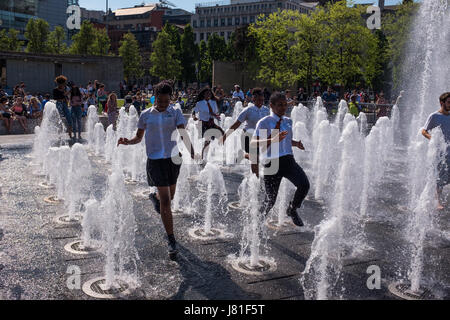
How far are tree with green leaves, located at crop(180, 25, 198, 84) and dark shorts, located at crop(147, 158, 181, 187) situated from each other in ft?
215

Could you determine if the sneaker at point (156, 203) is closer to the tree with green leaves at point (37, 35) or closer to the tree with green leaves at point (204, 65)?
the tree with green leaves at point (37, 35)

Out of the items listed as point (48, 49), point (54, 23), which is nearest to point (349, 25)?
point (48, 49)

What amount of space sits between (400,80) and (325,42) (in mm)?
11221

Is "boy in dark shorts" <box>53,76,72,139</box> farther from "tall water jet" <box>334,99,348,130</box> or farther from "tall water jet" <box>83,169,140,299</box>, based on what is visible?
"tall water jet" <box>334,99,348,130</box>

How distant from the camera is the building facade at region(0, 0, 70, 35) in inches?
3118

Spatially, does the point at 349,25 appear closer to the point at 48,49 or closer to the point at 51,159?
the point at 51,159

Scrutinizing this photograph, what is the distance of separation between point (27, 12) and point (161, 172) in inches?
3595

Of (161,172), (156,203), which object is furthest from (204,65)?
(161,172)

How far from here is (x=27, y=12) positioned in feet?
274

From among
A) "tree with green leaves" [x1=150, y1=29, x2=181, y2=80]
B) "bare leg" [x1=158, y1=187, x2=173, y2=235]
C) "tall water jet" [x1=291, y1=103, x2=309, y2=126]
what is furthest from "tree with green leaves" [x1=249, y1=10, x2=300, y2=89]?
"bare leg" [x1=158, y1=187, x2=173, y2=235]

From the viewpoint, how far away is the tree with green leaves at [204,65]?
70.1 meters

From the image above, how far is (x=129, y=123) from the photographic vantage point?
14.8m

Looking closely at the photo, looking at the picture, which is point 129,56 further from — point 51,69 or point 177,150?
point 177,150
